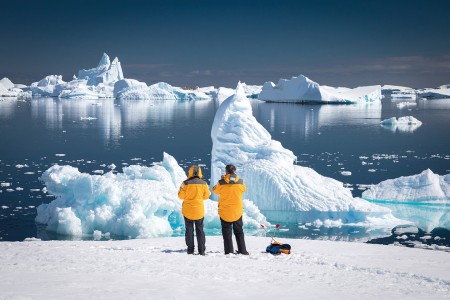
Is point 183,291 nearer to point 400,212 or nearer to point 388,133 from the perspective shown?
point 400,212

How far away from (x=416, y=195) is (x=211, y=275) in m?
13.6


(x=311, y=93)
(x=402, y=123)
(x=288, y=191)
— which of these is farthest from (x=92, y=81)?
(x=288, y=191)

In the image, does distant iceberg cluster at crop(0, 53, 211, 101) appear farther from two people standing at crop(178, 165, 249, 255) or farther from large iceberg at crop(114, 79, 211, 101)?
two people standing at crop(178, 165, 249, 255)

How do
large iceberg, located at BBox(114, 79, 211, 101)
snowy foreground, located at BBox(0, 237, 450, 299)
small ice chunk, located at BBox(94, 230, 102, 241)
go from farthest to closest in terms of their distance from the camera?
large iceberg, located at BBox(114, 79, 211, 101), small ice chunk, located at BBox(94, 230, 102, 241), snowy foreground, located at BBox(0, 237, 450, 299)

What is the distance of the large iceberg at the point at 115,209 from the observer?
1367 centimetres

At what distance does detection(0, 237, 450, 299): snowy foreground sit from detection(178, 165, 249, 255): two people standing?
35cm

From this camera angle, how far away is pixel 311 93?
10112cm

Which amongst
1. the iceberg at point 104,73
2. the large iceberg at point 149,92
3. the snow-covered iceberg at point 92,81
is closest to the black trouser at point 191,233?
the large iceberg at point 149,92

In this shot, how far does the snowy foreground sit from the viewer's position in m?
4.92

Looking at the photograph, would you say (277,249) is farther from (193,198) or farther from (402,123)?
(402,123)

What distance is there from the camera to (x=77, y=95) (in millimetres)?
149625

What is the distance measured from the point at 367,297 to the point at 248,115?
14.7m

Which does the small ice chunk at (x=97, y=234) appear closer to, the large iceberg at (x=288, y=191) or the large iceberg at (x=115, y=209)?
the large iceberg at (x=115, y=209)

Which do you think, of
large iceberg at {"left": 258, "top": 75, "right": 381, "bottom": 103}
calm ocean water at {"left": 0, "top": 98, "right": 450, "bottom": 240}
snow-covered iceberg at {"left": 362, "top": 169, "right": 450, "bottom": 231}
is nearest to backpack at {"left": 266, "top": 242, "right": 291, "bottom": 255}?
calm ocean water at {"left": 0, "top": 98, "right": 450, "bottom": 240}
